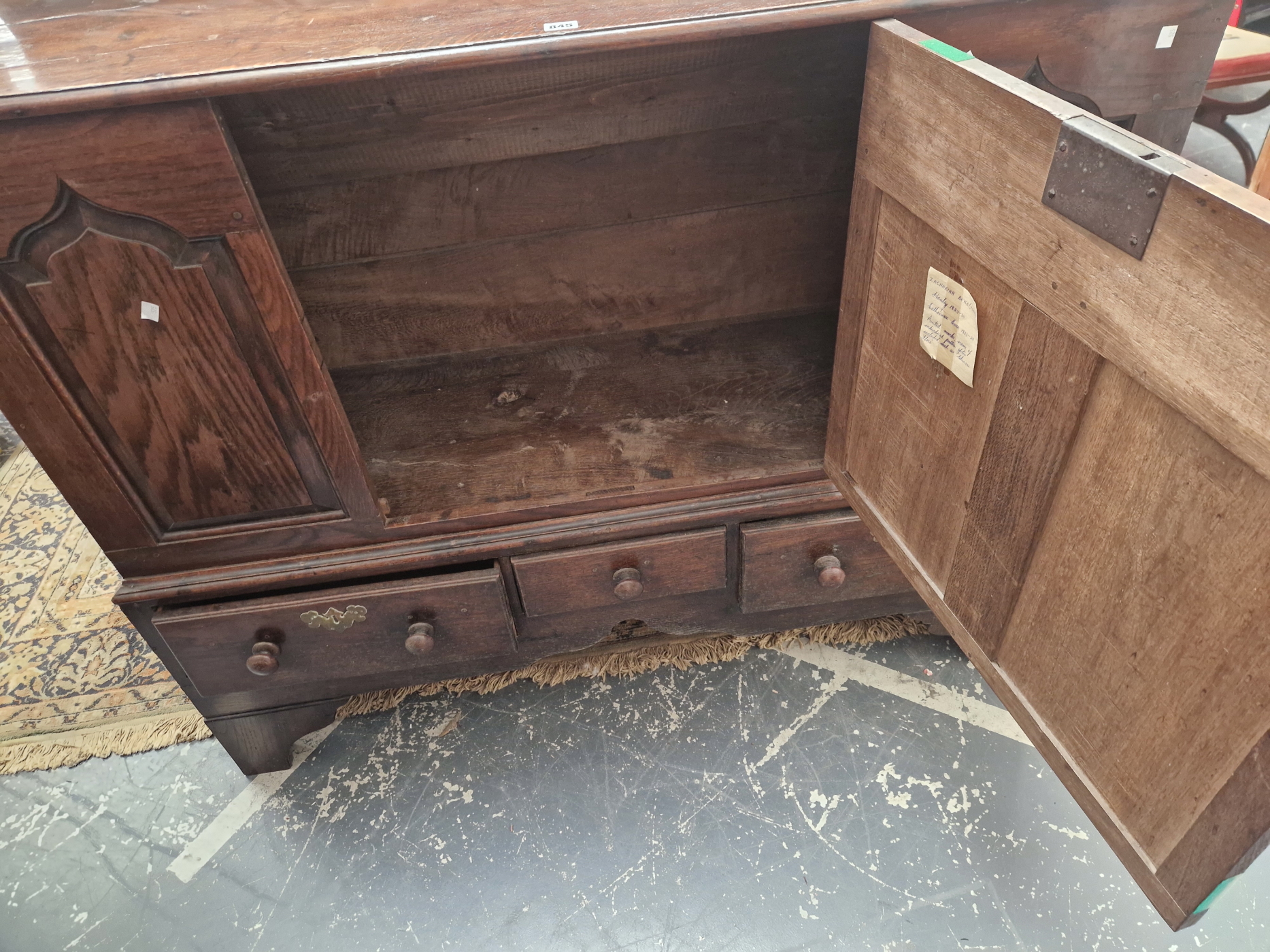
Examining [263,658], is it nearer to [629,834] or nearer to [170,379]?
[170,379]

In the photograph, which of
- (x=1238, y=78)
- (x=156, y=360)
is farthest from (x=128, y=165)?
(x=1238, y=78)

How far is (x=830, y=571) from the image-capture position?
128 centimetres

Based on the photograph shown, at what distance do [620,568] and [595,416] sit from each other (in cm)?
26

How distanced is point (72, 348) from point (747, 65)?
978mm

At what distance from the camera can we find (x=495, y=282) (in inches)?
57.2

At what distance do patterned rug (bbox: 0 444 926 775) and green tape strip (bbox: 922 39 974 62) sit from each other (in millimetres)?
1070

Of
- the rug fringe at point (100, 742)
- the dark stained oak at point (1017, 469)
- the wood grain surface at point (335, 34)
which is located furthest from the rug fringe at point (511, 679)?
the wood grain surface at point (335, 34)

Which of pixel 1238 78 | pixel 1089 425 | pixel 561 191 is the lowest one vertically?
pixel 1238 78

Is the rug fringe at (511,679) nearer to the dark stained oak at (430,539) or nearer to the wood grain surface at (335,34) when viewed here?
the dark stained oak at (430,539)

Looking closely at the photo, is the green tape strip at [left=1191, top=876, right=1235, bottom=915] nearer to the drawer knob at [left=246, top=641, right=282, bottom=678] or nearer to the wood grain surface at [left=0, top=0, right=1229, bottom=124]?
the wood grain surface at [left=0, top=0, right=1229, bottom=124]

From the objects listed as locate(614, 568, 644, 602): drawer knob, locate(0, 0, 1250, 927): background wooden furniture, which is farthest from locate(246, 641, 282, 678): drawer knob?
locate(614, 568, 644, 602): drawer knob

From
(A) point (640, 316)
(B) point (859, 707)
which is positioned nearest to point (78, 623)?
(A) point (640, 316)

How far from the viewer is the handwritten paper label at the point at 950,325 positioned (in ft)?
2.55

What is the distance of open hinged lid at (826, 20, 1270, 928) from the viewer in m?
0.56
